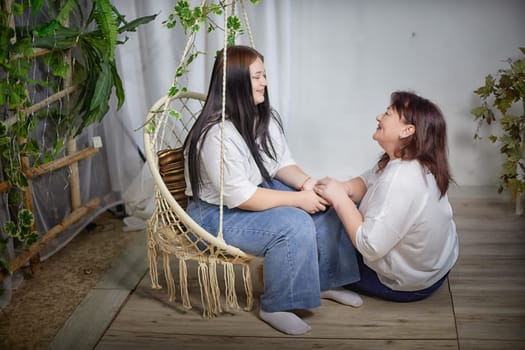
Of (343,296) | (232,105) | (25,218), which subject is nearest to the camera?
(232,105)

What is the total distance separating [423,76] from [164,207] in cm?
164

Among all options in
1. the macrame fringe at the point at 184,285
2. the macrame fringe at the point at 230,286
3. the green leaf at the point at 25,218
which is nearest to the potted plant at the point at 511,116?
the macrame fringe at the point at 230,286

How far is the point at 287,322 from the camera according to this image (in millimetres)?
2139

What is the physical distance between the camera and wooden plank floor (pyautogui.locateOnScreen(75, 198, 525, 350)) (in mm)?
2082

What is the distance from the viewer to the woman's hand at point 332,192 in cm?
217

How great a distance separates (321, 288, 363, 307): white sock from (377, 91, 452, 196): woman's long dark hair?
1.52ft

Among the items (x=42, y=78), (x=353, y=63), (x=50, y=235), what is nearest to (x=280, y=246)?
(x=50, y=235)

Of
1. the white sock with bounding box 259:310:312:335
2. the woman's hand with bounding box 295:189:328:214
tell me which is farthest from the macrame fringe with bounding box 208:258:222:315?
the woman's hand with bounding box 295:189:328:214

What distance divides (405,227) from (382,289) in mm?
301

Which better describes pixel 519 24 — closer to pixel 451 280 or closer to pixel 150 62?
pixel 451 280

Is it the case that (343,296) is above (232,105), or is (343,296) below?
below

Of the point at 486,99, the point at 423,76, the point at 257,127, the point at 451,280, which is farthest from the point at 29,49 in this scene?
the point at 486,99

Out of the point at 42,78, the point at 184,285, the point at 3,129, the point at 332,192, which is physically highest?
the point at 42,78

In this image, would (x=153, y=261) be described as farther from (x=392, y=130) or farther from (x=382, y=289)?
(x=392, y=130)
